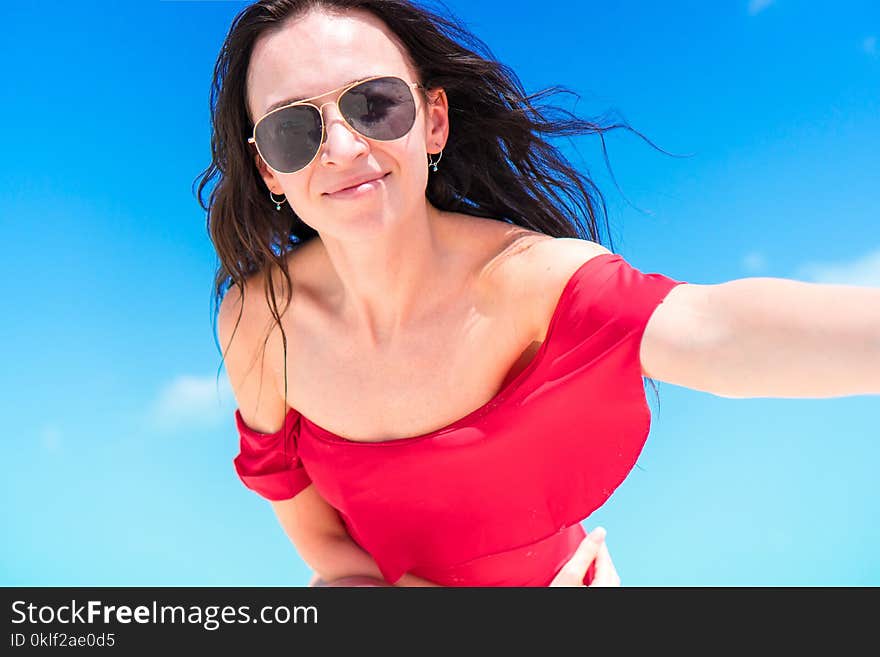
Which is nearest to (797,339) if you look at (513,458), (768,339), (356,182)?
(768,339)

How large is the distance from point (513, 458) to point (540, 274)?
64cm

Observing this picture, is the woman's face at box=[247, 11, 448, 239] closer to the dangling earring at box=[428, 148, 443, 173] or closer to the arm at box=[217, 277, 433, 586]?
the dangling earring at box=[428, 148, 443, 173]

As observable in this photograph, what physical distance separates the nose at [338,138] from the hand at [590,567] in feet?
5.70

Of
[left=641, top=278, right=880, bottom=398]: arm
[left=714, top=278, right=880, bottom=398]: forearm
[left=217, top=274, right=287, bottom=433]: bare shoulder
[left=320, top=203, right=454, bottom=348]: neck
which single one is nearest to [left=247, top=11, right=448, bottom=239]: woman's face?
[left=320, top=203, right=454, bottom=348]: neck

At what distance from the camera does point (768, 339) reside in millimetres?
2078

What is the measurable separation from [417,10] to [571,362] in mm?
1308

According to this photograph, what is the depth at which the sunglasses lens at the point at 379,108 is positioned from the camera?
2795mm

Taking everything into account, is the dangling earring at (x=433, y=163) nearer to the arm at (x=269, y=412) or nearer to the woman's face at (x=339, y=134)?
the woman's face at (x=339, y=134)

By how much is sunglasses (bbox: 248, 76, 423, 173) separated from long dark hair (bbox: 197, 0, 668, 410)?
0.32m

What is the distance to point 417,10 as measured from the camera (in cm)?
310

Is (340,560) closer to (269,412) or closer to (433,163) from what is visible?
(269,412)

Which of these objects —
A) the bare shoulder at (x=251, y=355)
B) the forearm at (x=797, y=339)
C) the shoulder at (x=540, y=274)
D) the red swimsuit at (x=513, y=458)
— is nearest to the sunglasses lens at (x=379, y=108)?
the shoulder at (x=540, y=274)
